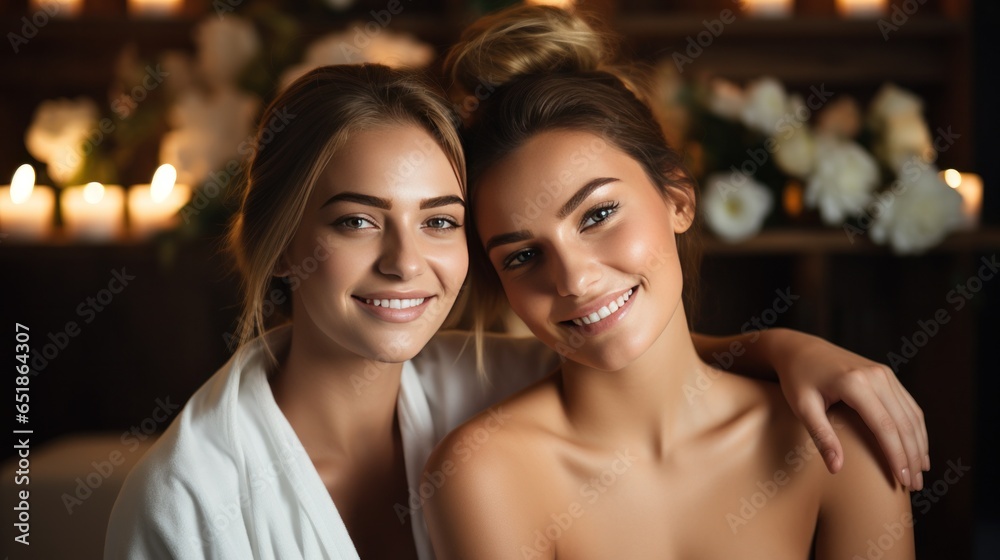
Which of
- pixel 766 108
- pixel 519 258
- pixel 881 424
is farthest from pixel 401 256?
pixel 766 108

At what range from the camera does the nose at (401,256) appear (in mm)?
1190

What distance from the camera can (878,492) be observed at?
122 centimetres

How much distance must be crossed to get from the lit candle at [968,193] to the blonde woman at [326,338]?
108 centimetres

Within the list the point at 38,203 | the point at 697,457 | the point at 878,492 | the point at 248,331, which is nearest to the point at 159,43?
the point at 38,203

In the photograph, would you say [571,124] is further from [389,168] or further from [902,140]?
[902,140]

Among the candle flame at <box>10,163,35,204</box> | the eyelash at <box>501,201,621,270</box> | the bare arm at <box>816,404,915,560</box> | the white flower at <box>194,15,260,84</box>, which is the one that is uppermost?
the white flower at <box>194,15,260,84</box>

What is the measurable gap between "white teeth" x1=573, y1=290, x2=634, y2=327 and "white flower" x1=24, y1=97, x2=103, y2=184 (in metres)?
1.72

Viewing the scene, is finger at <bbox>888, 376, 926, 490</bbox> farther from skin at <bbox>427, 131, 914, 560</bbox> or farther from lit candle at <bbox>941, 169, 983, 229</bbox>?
lit candle at <bbox>941, 169, 983, 229</bbox>

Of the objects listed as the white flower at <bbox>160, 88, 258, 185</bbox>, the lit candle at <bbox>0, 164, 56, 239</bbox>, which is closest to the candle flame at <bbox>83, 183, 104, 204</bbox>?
the lit candle at <bbox>0, 164, 56, 239</bbox>

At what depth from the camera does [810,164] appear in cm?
217

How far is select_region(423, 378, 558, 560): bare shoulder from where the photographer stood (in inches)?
46.8

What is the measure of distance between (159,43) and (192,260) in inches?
24.7

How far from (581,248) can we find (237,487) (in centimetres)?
57

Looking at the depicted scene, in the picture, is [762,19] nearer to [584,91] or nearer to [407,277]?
[584,91]
